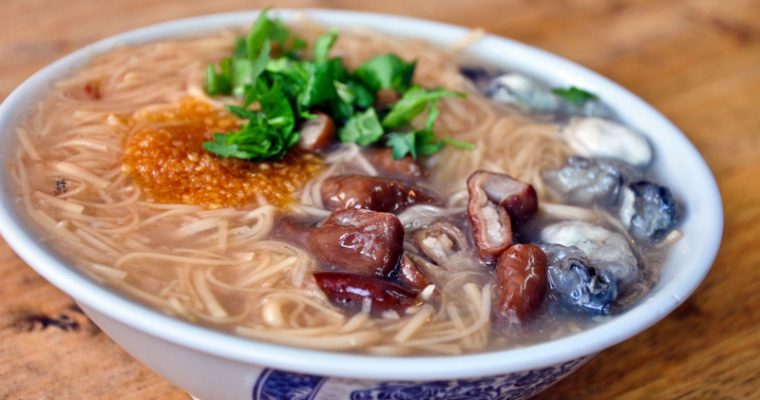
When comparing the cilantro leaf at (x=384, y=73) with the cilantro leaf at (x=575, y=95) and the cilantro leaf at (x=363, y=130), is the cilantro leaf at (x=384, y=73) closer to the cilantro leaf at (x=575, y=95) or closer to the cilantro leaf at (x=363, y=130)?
the cilantro leaf at (x=363, y=130)

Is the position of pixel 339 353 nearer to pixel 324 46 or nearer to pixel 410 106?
pixel 410 106

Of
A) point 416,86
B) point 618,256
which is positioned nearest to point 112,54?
point 416,86

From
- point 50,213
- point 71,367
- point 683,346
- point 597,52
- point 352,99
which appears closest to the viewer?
point 50,213

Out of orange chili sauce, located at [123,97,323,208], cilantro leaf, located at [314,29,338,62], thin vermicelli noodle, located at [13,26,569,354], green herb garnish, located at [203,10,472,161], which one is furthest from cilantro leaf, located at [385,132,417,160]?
cilantro leaf, located at [314,29,338,62]

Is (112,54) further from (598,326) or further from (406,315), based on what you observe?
(598,326)

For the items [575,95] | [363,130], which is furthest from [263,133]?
[575,95]
